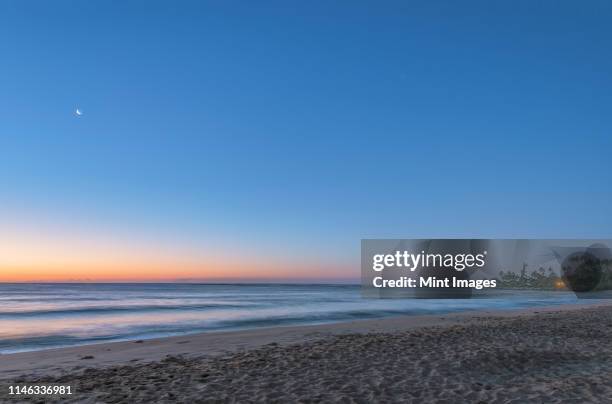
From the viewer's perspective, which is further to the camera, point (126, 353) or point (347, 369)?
point (126, 353)

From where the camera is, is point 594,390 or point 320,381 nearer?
point 594,390

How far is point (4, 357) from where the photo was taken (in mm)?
12438

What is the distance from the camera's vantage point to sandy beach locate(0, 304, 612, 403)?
714cm

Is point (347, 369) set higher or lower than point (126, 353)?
higher

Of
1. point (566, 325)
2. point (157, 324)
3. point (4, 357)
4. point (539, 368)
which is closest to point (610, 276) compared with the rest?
point (566, 325)

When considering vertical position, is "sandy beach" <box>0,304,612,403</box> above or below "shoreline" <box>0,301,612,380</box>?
above

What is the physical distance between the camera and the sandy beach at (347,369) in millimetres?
7145

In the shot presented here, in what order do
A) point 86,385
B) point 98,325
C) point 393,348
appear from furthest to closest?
point 98,325
point 393,348
point 86,385

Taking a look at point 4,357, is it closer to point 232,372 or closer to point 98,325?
point 232,372

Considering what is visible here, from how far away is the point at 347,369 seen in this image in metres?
8.95

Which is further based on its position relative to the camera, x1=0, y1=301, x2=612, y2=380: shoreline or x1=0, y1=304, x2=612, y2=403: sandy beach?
x1=0, y1=301, x2=612, y2=380: shoreline

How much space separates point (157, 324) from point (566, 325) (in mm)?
17388

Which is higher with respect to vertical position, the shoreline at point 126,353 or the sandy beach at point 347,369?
the sandy beach at point 347,369

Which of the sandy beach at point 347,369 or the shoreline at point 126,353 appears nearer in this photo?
the sandy beach at point 347,369
